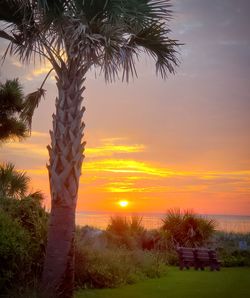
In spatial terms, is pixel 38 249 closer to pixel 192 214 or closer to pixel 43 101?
pixel 43 101

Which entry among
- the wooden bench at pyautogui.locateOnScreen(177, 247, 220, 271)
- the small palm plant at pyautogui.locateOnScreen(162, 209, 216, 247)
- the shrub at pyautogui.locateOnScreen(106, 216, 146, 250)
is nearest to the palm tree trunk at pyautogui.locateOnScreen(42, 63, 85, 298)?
the wooden bench at pyautogui.locateOnScreen(177, 247, 220, 271)

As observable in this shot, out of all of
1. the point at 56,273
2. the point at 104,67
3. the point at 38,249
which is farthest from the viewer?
the point at 38,249

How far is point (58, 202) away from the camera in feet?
33.6

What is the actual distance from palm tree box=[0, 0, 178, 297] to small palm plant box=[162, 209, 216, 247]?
1443 cm

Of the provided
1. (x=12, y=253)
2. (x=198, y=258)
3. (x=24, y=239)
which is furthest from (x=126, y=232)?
(x=12, y=253)

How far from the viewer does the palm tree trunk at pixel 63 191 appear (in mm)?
10086

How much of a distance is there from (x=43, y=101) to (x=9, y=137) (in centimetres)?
550

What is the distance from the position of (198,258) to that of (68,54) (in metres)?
11.2

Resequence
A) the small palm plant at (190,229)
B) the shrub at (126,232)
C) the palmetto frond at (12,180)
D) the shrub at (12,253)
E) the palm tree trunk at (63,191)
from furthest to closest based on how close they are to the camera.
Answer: the small palm plant at (190,229)
the shrub at (126,232)
the palmetto frond at (12,180)
the shrub at (12,253)
the palm tree trunk at (63,191)

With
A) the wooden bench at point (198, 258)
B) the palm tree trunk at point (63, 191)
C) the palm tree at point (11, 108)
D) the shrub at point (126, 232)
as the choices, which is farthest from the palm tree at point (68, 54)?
the shrub at point (126, 232)

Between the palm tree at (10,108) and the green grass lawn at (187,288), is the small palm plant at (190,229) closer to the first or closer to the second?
the green grass lawn at (187,288)

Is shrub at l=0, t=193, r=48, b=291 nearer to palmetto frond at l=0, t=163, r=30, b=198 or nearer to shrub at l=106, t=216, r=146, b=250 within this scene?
palmetto frond at l=0, t=163, r=30, b=198

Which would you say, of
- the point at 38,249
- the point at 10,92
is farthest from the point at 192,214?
the point at 38,249

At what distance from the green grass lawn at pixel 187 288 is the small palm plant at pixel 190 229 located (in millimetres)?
6499
